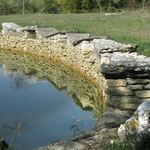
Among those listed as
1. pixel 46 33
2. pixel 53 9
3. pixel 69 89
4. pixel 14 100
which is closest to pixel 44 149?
pixel 14 100

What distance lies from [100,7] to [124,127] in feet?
65.0

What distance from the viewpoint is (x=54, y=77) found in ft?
24.3

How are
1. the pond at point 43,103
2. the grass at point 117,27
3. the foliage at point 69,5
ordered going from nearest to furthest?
the pond at point 43,103, the grass at point 117,27, the foliage at point 69,5

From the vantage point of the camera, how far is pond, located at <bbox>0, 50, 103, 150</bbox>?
4105 mm

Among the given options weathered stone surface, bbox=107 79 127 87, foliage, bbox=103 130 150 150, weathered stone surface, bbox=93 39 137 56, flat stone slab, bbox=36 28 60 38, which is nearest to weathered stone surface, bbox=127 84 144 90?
weathered stone surface, bbox=107 79 127 87

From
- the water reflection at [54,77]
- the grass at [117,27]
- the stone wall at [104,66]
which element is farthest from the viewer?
the grass at [117,27]

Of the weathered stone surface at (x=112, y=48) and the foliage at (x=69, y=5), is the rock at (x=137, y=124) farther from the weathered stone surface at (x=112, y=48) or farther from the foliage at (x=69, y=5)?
the foliage at (x=69, y=5)

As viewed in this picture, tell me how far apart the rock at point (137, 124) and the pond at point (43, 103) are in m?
1.04

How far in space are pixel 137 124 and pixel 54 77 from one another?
4885 mm

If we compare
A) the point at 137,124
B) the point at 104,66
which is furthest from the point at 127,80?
the point at 137,124

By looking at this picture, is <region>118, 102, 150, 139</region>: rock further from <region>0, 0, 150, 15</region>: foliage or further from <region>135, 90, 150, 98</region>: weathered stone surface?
<region>0, 0, 150, 15</region>: foliage

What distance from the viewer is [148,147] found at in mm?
2385

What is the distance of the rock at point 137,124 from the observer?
261 centimetres

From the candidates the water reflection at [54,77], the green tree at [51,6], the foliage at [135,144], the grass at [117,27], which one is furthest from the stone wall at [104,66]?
the green tree at [51,6]
